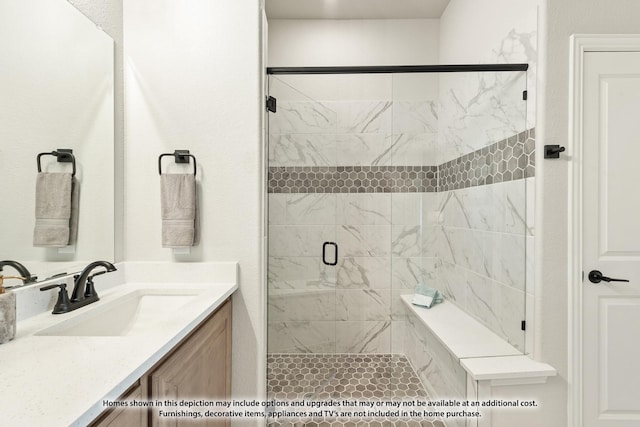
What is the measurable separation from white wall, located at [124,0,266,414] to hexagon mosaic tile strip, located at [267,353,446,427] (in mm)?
235

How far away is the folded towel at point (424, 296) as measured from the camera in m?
1.88

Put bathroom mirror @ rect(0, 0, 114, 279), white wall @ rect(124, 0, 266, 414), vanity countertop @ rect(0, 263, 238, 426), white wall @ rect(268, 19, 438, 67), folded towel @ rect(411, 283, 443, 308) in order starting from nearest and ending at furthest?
vanity countertop @ rect(0, 263, 238, 426)
bathroom mirror @ rect(0, 0, 114, 279)
white wall @ rect(124, 0, 266, 414)
folded towel @ rect(411, 283, 443, 308)
white wall @ rect(268, 19, 438, 67)

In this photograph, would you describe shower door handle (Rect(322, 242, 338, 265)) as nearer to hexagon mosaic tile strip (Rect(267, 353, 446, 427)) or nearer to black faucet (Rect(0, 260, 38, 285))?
hexagon mosaic tile strip (Rect(267, 353, 446, 427))

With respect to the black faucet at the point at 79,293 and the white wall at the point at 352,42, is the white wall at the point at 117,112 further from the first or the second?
the white wall at the point at 352,42

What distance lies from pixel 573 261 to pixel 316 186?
54.6 inches

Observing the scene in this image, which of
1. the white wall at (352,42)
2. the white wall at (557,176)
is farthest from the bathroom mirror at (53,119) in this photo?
the white wall at (557,176)

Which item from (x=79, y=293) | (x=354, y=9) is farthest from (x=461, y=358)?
(x=354, y=9)

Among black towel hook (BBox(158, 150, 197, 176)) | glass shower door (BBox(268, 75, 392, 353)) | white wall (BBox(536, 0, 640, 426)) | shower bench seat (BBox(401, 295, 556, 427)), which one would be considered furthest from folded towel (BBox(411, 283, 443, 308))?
black towel hook (BBox(158, 150, 197, 176))

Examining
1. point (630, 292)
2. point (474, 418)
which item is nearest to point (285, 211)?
point (474, 418)

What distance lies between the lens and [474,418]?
4.91 feet

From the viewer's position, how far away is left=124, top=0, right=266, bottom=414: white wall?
5.21 feet

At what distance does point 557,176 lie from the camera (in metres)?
1.52

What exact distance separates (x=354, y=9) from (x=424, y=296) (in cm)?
250

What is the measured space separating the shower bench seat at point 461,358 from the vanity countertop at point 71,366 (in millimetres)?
1275
